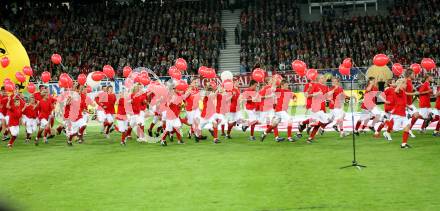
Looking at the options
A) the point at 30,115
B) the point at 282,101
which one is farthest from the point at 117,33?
the point at 282,101

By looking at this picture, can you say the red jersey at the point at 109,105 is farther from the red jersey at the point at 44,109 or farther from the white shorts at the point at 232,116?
the white shorts at the point at 232,116

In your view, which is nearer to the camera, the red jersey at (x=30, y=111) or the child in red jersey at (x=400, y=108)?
the child in red jersey at (x=400, y=108)

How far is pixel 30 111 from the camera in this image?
17391mm

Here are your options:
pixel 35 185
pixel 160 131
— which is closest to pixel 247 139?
pixel 160 131

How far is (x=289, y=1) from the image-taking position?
40312 mm

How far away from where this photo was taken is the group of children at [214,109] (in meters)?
15.9

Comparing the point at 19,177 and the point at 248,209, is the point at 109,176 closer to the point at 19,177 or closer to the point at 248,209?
the point at 19,177

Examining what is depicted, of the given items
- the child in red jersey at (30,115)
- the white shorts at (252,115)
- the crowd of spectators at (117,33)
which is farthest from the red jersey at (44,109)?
the crowd of spectators at (117,33)

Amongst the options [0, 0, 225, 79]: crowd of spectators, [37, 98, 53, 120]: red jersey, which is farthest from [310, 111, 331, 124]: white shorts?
[0, 0, 225, 79]: crowd of spectators

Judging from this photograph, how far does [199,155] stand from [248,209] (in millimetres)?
5881

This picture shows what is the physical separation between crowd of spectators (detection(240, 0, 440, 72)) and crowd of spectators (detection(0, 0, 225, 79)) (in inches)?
111

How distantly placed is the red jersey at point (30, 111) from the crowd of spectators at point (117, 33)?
1663 cm

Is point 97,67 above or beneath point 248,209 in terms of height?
above

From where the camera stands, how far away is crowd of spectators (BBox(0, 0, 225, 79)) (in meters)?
35.8
